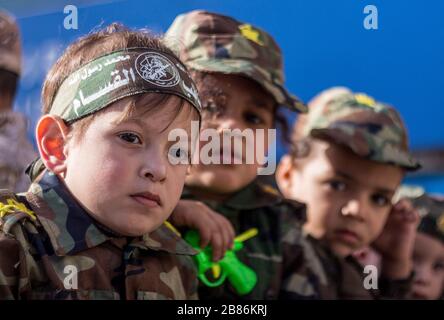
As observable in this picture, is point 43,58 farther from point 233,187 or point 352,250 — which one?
point 352,250

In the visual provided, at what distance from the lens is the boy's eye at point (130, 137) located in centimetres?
125

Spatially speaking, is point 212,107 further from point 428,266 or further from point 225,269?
point 428,266

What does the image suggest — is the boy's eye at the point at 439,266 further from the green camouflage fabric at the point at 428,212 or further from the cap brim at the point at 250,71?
the cap brim at the point at 250,71

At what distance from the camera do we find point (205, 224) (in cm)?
154

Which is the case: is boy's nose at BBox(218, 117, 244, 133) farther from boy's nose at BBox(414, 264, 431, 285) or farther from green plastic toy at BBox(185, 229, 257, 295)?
boy's nose at BBox(414, 264, 431, 285)

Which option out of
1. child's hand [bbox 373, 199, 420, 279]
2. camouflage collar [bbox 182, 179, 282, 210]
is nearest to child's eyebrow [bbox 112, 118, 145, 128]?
camouflage collar [bbox 182, 179, 282, 210]

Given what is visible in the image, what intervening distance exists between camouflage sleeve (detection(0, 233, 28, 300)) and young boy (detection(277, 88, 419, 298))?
2.87 feet

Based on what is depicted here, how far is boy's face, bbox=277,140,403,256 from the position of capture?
1.90m

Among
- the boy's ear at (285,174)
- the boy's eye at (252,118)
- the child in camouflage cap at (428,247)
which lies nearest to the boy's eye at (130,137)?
→ the boy's eye at (252,118)

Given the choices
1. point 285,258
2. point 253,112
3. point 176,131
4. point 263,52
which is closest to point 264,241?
point 285,258

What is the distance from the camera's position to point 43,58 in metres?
1.55

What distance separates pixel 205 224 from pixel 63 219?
35cm

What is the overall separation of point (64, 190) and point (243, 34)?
62cm

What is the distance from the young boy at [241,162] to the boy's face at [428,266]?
670 mm
